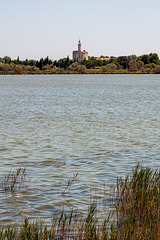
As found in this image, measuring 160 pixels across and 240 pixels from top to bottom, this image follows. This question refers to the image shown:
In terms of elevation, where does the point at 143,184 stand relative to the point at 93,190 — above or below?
above

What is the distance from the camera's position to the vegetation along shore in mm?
6270

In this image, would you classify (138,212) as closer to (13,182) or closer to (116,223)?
(116,223)

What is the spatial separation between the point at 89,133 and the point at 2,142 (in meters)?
5.35


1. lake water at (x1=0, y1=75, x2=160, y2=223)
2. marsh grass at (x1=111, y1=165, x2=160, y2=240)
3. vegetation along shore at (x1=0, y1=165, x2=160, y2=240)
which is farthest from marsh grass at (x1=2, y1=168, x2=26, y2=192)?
marsh grass at (x1=111, y1=165, x2=160, y2=240)

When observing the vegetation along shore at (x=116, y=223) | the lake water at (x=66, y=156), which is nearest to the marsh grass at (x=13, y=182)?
the vegetation along shore at (x=116, y=223)

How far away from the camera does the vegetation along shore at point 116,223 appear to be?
20.6ft

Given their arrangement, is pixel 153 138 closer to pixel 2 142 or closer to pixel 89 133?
pixel 89 133

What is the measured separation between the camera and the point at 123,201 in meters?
8.61

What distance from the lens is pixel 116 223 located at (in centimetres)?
796

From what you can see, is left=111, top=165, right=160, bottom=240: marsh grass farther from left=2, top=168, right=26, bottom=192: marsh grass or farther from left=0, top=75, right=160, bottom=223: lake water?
left=2, top=168, right=26, bottom=192: marsh grass

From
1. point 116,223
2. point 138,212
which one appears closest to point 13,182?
point 116,223

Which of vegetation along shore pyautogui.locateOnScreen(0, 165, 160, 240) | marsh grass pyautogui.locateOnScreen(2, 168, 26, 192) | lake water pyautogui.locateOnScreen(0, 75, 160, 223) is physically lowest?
lake water pyautogui.locateOnScreen(0, 75, 160, 223)

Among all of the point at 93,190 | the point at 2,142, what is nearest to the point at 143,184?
the point at 93,190

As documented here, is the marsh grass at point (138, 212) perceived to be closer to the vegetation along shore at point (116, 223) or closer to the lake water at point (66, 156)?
the vegetation along shore at point (116, 223)
